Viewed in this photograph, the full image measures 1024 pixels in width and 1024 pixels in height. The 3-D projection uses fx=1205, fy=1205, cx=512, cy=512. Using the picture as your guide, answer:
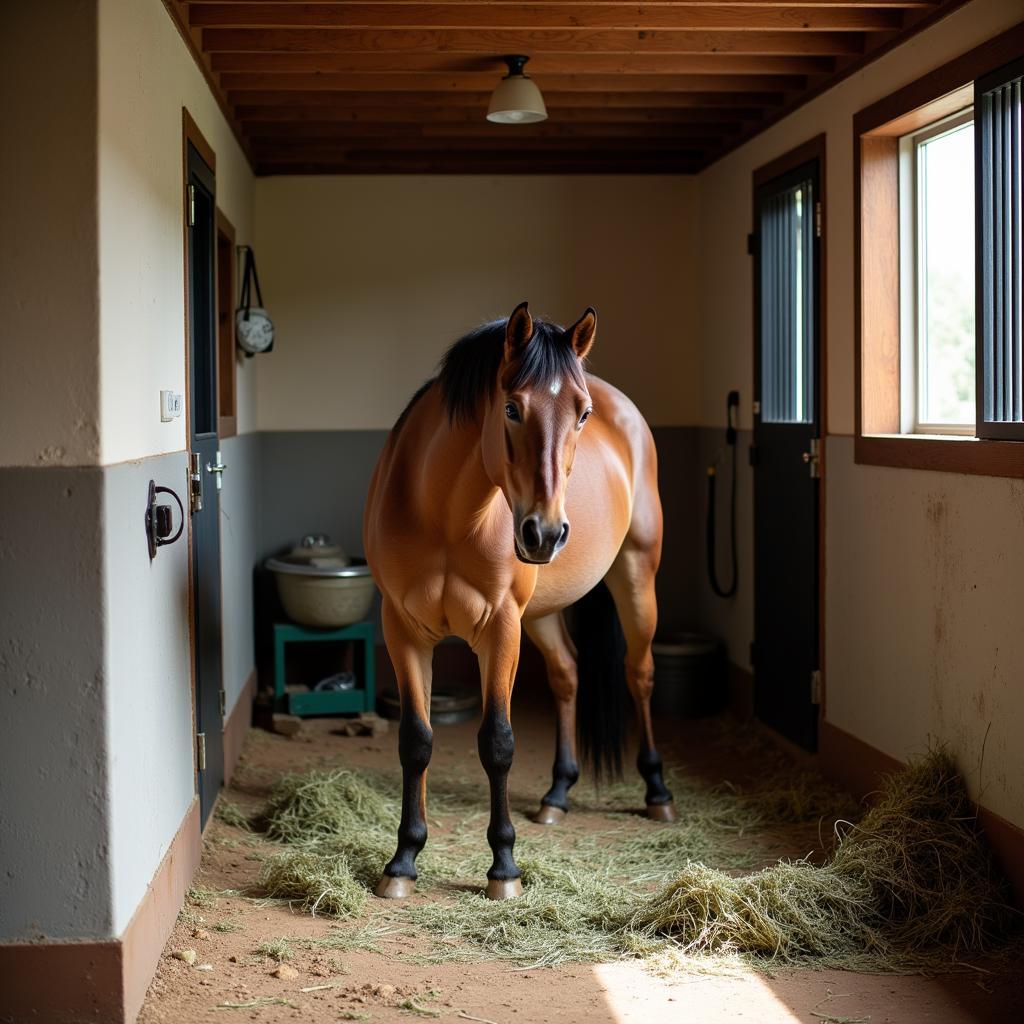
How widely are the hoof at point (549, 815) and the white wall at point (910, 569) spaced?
1.08 m

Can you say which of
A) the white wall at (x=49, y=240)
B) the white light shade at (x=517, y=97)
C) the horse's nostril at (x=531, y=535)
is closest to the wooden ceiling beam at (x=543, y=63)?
the white light shade at (x=517, y=97)

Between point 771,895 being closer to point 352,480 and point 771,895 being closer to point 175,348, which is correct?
point 175,348

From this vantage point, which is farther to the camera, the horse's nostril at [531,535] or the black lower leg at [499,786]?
the black lower leg at [499,786]

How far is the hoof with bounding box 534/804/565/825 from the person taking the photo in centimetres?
409

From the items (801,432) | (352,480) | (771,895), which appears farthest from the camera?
(352,480)

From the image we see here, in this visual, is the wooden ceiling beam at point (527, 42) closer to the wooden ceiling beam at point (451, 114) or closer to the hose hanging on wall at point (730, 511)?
the wooden ceiling beam at point (451, 114)

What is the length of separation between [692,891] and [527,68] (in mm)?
2830

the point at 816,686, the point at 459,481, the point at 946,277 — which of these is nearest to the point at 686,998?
the point at 459,481

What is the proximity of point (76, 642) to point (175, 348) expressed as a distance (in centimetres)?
118

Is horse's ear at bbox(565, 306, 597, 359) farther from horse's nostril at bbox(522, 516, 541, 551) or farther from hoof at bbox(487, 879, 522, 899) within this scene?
hoof at bbox(487, 879, 522, 899)

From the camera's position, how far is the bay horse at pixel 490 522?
2812 mm

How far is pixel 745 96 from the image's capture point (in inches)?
191

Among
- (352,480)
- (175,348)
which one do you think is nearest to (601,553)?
(175,348)

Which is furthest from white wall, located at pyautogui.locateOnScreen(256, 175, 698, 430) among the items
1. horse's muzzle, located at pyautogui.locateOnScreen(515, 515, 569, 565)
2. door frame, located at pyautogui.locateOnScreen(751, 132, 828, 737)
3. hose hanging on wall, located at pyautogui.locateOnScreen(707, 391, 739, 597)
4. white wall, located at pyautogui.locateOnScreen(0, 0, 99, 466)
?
white wall, located at pyautogui.locateOnScreen(0, 0, 99, 466)
